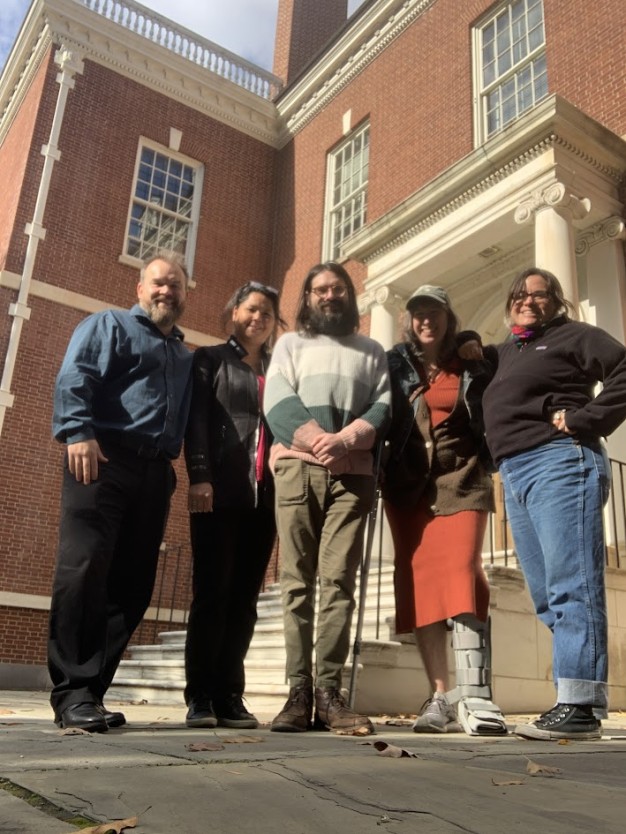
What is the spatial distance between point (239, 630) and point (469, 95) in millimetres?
9249

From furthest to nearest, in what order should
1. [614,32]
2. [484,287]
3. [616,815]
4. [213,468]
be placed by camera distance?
[484,287], [614,32], [213,468], [616,815]

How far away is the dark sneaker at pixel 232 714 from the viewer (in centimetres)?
291

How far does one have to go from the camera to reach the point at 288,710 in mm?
2711

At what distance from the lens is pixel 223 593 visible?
301 cm

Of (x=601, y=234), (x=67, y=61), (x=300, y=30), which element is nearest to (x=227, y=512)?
(x=601, y=234)

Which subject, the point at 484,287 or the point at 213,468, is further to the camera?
the point at 484,287

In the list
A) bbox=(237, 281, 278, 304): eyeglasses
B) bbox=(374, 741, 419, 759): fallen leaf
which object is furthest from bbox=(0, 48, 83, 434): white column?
bbox=(374, 741, 419, 759): fallen leaf

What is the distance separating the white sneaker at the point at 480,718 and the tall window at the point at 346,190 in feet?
33.3

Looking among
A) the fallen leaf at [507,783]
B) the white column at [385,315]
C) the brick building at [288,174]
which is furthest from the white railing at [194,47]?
the fallen leaf at [507,783]

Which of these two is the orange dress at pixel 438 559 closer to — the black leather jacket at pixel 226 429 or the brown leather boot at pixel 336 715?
the brown leather boot at pixel 336 715

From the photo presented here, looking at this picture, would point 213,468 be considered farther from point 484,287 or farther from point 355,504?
point 484,287

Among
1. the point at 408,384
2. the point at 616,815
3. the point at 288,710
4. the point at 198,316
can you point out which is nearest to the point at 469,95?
the point at 198,316

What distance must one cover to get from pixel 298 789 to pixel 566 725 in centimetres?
165

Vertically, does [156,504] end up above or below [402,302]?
below
